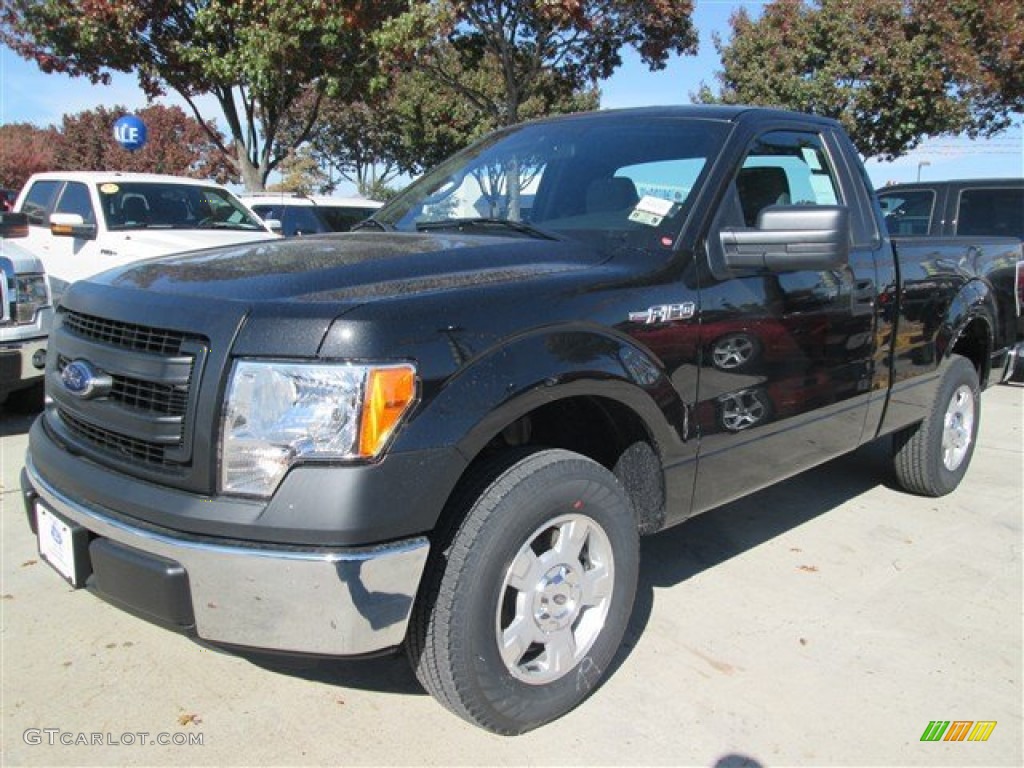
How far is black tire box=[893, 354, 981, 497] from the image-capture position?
14.8ft

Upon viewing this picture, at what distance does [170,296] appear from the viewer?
7.23 feet

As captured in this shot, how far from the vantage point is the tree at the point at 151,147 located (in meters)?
38.4

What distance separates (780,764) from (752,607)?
0.98 metres

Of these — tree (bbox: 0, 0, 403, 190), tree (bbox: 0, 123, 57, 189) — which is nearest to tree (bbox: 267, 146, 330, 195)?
tree (bbox: 0, 123, 57, 189)

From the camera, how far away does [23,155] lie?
39.5m

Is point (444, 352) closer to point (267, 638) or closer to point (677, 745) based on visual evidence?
point (267, 638)

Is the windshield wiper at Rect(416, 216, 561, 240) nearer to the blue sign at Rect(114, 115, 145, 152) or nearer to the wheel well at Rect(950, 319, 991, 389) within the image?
the wheel well at Rect(950, 319, 991, 389)

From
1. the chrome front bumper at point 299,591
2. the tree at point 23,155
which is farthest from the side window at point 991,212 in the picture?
the tree at point 23,155

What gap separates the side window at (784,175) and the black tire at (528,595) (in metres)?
1.35

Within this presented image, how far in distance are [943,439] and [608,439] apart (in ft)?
9.20

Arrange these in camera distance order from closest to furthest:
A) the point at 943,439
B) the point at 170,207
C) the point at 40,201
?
the point at 943,439 → the point at 170,207 → the point at 40,201

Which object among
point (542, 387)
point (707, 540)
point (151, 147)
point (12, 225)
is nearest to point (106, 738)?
point (542, 387)

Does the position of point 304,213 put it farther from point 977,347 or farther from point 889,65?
point 889,65

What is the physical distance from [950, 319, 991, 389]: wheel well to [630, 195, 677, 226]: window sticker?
279 centimetres
